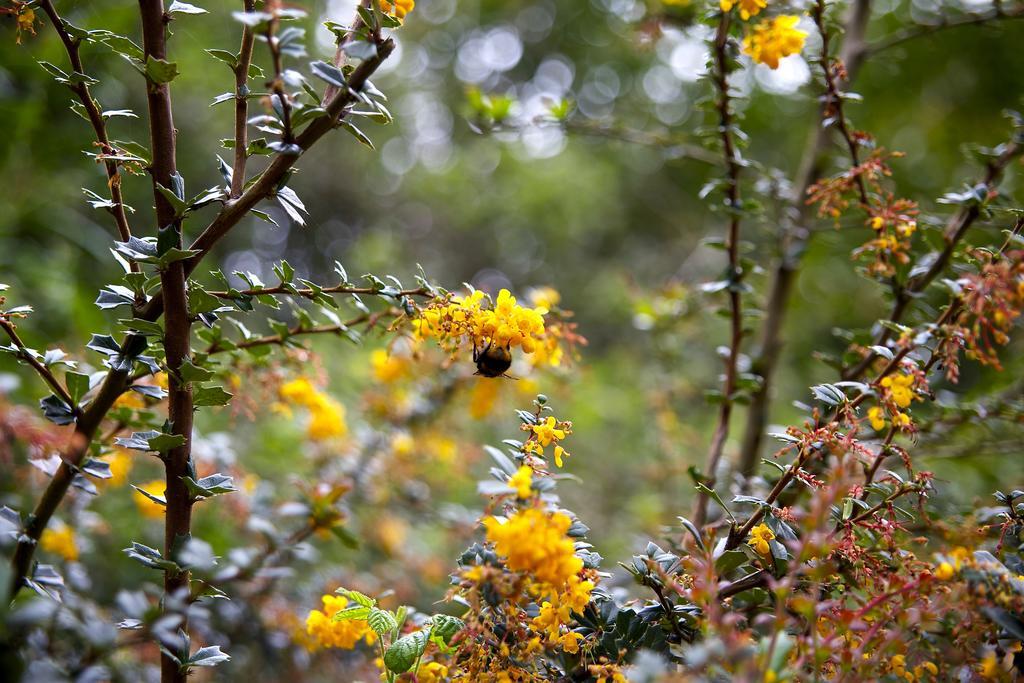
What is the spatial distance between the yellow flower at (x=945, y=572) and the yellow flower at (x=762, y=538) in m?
0.15

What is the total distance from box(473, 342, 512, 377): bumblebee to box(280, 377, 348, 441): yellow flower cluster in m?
0.47

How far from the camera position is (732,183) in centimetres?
100

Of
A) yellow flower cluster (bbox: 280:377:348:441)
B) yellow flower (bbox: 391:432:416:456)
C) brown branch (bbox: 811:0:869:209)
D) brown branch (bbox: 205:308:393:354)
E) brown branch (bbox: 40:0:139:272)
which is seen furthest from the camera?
yellow flower (bbox: 391:432:416:456)

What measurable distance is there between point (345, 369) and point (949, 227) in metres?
2.00

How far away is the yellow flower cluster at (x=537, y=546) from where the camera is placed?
1.84ft

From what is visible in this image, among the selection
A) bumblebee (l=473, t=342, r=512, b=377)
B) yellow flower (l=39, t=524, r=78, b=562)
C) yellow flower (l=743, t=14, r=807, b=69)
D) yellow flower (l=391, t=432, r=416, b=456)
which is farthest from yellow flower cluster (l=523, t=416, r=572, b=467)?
yellow flower (l=391, t=432, r=416, b=456)

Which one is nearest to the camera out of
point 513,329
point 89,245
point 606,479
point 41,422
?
point 513,329

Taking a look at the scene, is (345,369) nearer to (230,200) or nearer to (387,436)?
(387,436)

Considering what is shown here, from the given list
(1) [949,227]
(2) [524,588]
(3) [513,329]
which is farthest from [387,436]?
(1) [949,227]

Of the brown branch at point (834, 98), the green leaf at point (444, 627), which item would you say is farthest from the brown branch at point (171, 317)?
the brown branch at point (834, 98)

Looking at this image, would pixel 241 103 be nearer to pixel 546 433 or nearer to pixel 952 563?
pixel 546 433

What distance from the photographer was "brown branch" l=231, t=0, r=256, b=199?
24.9 inches

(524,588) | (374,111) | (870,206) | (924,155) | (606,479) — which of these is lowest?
(524,588)

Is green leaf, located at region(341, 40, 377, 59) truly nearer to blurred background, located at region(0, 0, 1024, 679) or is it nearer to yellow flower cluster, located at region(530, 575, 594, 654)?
blurred background, located at region(0, 0, 1024, 679)
